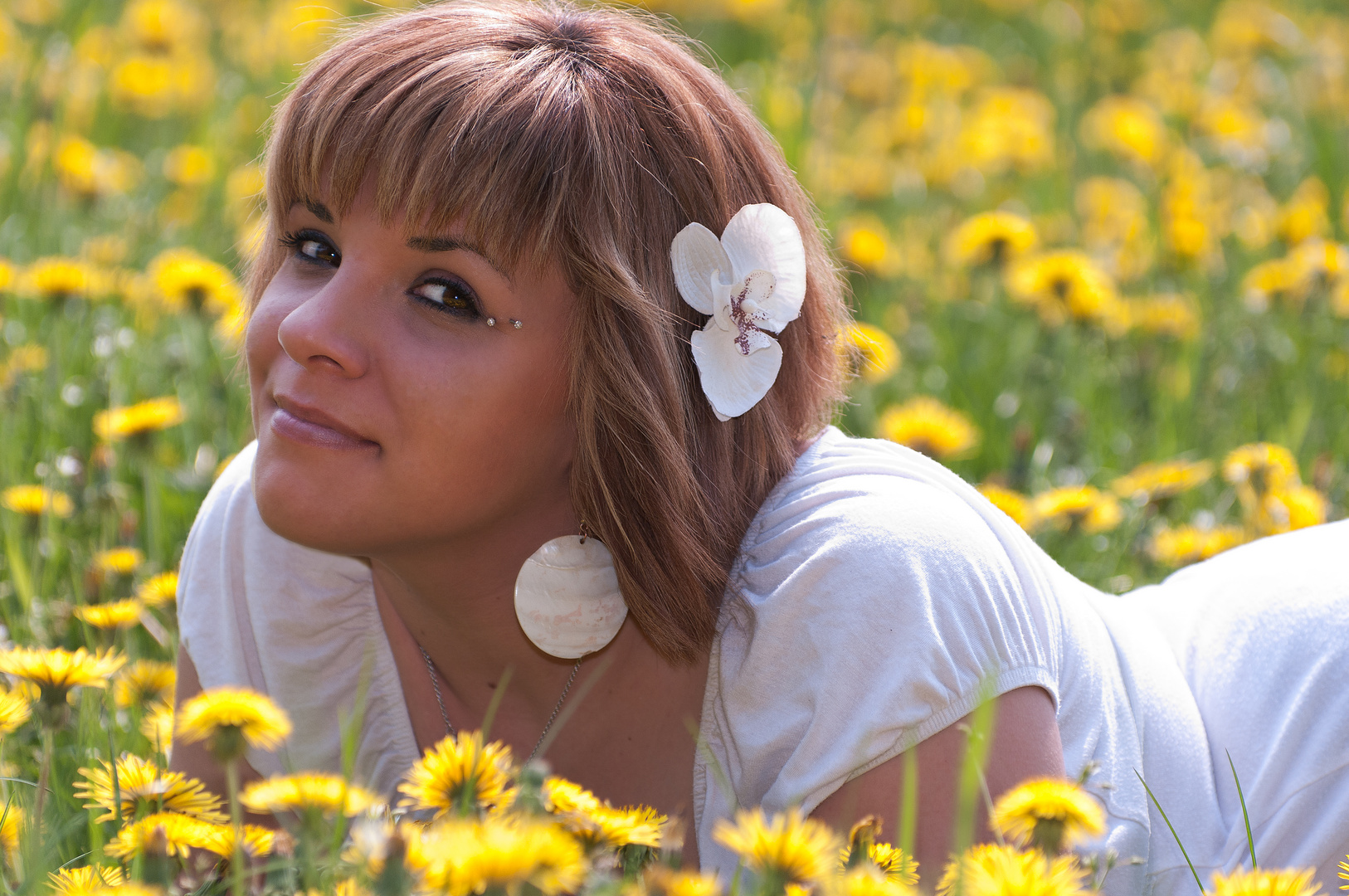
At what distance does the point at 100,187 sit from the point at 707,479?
2518mm

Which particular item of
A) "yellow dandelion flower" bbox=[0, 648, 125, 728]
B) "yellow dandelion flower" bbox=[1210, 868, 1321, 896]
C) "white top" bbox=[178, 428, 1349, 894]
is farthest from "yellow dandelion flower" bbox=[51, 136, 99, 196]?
"yellow dandelion flower" bbox=[1210, 868, 1321, 896]

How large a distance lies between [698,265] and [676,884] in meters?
0.84

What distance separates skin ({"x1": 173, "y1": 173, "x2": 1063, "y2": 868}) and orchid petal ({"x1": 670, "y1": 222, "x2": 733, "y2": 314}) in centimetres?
14

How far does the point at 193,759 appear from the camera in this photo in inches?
69.9

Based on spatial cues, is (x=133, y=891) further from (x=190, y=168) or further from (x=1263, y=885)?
(x=190, y=168)

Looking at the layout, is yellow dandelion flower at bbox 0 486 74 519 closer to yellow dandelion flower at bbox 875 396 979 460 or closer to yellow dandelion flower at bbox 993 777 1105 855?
yellow dandelion flower at bbox 875 396 979 460

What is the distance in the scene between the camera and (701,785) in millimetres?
1589

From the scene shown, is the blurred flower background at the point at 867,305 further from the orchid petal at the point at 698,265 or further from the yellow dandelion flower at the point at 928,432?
the orchid petal at the point at 698,265

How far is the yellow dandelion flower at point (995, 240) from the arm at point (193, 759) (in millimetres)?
2007

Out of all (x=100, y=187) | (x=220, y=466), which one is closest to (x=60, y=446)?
(x=220, y=466)

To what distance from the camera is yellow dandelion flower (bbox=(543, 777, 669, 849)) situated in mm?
985

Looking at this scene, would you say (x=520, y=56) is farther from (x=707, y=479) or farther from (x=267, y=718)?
(x=267, y=718)

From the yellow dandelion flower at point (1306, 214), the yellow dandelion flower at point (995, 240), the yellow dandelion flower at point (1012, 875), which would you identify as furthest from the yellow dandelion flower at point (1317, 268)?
the yellow dandelion flower at point (1012, 875)

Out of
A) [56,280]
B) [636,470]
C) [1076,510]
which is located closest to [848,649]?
[636,470]
